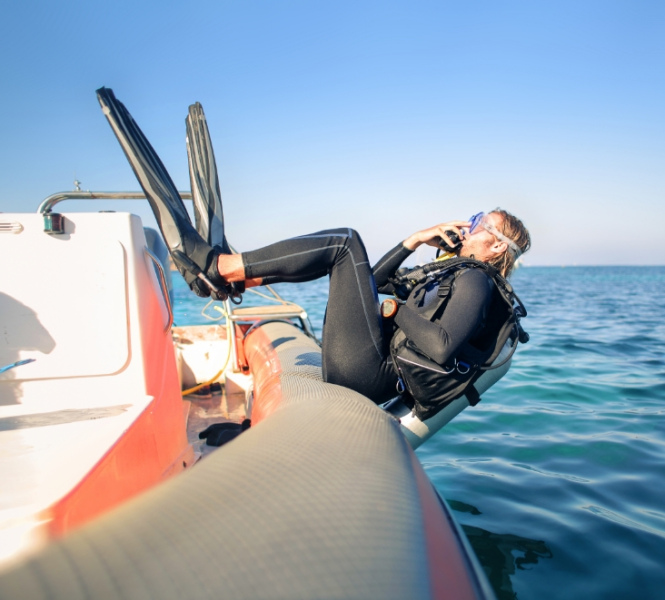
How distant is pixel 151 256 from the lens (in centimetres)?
227

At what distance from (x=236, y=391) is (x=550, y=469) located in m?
2.53

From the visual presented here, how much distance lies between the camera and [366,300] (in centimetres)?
232

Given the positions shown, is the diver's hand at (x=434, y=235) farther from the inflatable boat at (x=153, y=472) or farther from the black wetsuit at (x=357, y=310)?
the inflatable boat at (x=153, y=472)

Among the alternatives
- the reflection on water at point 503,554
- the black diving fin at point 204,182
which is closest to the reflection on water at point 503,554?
the reflection on water at point 503,554

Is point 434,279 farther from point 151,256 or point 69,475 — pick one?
point 69,475

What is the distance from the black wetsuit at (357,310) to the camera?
215 cm

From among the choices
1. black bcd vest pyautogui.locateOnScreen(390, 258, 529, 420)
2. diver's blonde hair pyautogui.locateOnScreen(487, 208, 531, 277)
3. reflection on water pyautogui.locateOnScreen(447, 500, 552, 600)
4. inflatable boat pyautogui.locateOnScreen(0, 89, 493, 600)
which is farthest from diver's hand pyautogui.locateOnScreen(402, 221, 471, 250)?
reflection on water pyautogui.locateOnScreen(447, 500, 552, 600)

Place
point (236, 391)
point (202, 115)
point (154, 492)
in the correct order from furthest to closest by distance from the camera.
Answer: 1. point (236, 391)
2. point (202, 115)
3. point (154, 492)

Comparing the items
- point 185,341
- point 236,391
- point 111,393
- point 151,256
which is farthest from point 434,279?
point 185,341

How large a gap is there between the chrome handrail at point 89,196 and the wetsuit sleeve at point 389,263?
1.14m

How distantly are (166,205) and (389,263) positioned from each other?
1.23 meters

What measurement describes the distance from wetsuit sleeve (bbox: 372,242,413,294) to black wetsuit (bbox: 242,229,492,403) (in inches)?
18.5

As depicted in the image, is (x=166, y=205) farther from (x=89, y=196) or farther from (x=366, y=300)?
(x=366, y=300)

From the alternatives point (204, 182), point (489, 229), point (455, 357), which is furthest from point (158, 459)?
point (489, 229)
